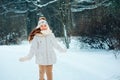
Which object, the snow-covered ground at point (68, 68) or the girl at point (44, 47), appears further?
the snow-covered ground at point (68, 68)

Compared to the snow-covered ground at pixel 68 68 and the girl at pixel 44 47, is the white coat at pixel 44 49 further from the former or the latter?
the snow-covered ground at pixel 68 68

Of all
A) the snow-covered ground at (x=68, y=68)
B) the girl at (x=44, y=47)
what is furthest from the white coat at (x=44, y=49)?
the snow-covered ground at (x=68, y=68)

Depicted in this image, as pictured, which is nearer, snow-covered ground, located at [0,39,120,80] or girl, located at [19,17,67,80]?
girl, located at [19,17,67,80]

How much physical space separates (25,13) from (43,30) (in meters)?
26.8

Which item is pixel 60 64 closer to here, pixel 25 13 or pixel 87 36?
pixel 87 36

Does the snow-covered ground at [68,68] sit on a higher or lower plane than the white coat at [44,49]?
lower

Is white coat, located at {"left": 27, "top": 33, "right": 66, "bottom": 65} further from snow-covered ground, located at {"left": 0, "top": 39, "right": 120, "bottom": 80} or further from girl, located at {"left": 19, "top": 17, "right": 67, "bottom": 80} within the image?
snow-covered ground, located at {"left": 0, "top": 39, "right": 120, "bottom": 80}

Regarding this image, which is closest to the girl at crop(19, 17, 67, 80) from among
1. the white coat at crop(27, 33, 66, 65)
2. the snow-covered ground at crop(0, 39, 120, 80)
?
the white coat at crop(27, 33, 66, 65)

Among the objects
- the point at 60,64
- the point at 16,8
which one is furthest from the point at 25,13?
the point at 60,64

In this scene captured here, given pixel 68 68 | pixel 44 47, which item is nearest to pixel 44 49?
pixel 44 47

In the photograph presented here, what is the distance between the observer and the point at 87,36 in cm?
1794

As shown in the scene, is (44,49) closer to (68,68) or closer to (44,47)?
(44,47)

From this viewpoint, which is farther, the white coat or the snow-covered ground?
the snow-covered ground

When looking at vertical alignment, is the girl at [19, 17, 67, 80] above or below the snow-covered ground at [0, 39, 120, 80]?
above
